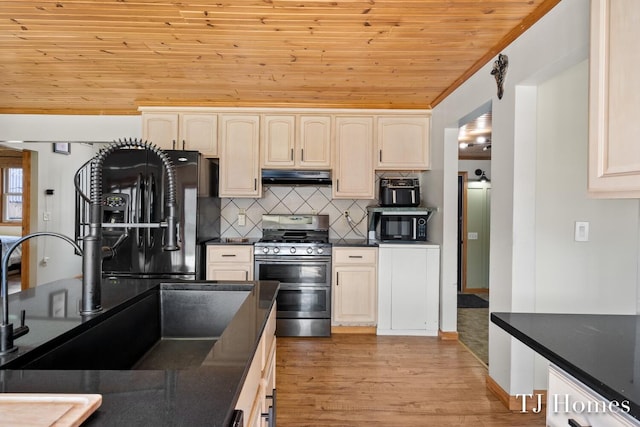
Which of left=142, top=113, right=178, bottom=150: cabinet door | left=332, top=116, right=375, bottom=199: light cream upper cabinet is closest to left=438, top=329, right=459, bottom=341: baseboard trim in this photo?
left=332, top=116, right=375, bottom=199: light cream upper cabinet

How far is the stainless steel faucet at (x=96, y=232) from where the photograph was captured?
1.14m

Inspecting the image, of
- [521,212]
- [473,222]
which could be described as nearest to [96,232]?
[521,212]

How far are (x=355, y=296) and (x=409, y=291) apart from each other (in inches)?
21.6

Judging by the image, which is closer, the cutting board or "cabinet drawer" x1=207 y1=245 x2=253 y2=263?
the cutting board

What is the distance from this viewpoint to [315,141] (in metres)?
3.88

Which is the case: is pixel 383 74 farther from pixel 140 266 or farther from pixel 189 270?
pixel 140 266

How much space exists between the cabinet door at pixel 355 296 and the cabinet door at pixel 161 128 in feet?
7.45

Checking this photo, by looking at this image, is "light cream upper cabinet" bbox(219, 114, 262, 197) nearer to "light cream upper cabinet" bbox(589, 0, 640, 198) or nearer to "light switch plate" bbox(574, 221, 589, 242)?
"light switch plate" bbox(574, 221, 589, 242)

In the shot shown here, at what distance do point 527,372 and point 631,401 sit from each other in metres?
1.78

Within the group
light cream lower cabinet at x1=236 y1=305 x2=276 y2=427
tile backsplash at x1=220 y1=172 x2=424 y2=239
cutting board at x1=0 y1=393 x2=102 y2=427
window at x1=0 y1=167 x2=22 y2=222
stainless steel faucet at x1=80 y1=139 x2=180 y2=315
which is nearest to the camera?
cutting board at x1=0 y1=393 x2=102 y2=427

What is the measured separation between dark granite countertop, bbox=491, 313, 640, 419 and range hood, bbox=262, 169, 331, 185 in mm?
2669

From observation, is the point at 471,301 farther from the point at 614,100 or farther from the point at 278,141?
the point at 614,100

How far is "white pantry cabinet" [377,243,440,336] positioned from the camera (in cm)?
369

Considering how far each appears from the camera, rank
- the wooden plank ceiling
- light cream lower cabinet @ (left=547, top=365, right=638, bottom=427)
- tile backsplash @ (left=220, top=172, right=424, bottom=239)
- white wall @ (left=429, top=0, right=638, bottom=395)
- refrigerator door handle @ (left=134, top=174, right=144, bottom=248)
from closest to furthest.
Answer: light cream lower cabinet @ (left=547, top=365, right=638, bottom=427), the wooden plank ceiling, white wall @ (left=429, top=0, right=638, bottom=395), refrigerator door handle @ (left=134, top=174, right=144, bottom=248), tile backsplash @ (left=220, top=172, right=424, bottom=239)
